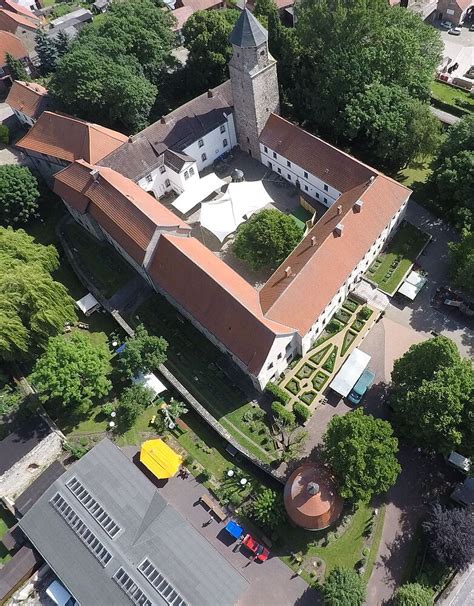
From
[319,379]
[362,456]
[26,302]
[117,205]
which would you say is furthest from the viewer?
[117,205]

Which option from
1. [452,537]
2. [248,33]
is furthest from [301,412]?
[248,33]

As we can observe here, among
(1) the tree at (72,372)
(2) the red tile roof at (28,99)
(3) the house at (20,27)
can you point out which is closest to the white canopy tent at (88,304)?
(1) the tree at (72,372)

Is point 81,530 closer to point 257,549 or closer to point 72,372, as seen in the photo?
point 72,372

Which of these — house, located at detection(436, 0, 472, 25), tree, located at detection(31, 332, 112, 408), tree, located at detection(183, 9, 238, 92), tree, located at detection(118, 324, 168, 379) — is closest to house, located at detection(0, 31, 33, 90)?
tree, located at detection(183, 9, 238, 92)

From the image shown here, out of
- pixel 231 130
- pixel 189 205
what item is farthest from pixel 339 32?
pixel 189 205

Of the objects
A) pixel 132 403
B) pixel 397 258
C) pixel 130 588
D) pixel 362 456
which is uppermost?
pixel 397 258

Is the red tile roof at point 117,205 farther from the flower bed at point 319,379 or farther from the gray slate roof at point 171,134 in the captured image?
the flower bed at point 319,379

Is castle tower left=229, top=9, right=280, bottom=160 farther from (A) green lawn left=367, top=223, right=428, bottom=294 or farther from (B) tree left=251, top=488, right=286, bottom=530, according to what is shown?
(B) tree left=251, top=488, right=286, bottom=530
